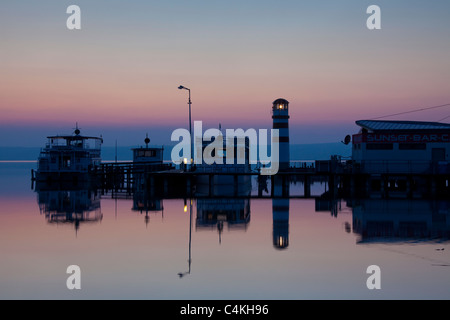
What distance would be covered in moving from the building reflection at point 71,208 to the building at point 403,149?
23.1 meters

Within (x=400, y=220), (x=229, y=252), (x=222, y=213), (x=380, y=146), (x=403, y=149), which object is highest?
(x=380, y=146)

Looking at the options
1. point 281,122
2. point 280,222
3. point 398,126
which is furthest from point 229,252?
point 281,122

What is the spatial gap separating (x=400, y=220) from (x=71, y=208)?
22.9 m

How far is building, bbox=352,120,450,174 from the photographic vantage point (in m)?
42.8

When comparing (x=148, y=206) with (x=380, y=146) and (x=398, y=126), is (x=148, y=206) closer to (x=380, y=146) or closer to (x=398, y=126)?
(x=380, y=146)

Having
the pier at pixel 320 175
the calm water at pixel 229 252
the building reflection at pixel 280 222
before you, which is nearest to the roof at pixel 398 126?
the pier at pixel 320 175

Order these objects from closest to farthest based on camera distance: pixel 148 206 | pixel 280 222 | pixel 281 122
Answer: pixel 280 222 → pixel 148 206 → pixel 281 122

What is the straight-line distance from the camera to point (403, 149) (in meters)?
43.5

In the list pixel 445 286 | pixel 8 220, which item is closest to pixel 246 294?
pixel 445 286

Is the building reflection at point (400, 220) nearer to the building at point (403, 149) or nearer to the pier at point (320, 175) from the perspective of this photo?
the pier at point (320, 175)

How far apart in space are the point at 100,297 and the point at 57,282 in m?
2.29

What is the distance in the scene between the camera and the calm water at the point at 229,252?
48.8 ft

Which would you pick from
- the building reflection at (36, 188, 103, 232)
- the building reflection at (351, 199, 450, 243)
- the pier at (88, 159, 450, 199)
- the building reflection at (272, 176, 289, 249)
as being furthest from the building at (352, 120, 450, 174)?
the building reflection at (36, 188, 103, 232)

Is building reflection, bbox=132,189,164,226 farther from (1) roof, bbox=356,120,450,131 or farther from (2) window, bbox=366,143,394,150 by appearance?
(1) roof, bbox=356,120,450,131
